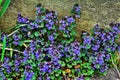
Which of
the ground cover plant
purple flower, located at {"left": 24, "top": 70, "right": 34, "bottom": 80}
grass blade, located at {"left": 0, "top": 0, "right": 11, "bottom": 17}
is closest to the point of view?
purple flower, located at {"left": 24, "top": 70, "right": 34, "bottom": 80}

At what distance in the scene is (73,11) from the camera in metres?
3.84

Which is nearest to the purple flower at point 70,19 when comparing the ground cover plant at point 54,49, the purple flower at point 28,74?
the ground cover plant at point 54,49

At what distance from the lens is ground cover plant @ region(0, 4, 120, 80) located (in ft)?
12.2

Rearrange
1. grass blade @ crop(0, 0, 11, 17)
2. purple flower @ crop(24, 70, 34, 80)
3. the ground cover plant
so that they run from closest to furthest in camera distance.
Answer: purple flower @ crop(24, 70, 34, 80) < the ground cover plant < grass blade @ crop(0, 0, 11, 17)

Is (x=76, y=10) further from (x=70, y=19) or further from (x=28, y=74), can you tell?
(x=28, y=74)

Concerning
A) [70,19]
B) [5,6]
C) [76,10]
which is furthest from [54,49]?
[5,6]

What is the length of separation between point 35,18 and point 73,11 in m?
0.48

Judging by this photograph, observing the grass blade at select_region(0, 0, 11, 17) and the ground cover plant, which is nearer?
the ground cover plant

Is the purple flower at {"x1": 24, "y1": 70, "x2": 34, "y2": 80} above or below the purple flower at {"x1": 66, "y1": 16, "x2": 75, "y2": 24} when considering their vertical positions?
below

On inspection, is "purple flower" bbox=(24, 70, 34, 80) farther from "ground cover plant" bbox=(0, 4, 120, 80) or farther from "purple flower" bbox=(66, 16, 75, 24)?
"purple flower" bbox=(66, 16, 75, 24)

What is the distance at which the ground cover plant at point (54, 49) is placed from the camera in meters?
3.73

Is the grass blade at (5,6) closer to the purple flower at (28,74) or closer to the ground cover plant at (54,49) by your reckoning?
the ground cover plant at (54,49)

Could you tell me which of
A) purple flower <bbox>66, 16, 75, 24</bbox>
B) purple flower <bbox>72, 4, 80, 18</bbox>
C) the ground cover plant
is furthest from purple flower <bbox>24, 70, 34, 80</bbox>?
purple flower <bbox>72, 4, 80, 18</bbox>

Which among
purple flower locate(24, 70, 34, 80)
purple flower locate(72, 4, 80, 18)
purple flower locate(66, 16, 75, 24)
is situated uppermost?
purple flower locate(72, 4, 80, 18)
